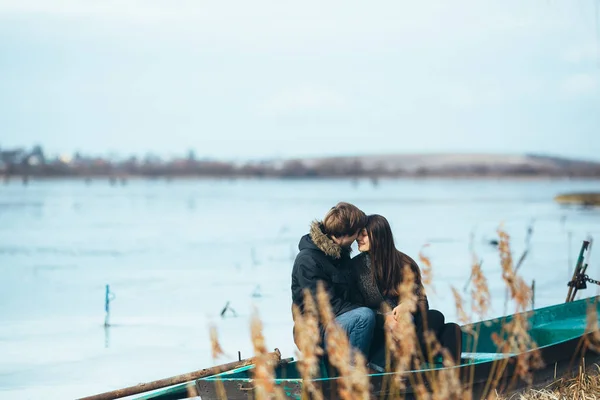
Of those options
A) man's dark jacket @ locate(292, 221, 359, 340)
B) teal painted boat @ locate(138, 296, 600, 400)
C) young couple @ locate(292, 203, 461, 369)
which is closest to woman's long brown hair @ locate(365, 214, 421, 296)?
young couple @ locate(292, 203, 461, 369)

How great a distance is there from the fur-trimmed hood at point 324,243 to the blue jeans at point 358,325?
0.28 metres

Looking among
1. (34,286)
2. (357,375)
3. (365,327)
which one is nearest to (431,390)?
(365,327)

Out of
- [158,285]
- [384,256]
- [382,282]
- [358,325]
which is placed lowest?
[158,285]

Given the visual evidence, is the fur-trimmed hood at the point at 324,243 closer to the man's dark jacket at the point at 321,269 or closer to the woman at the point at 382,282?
the man's dark jacket at the point at 321,269

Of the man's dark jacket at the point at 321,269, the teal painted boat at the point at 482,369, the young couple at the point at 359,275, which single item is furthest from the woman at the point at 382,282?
the teal painted boat at the point at 482,369

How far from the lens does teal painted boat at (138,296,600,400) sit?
4.20 m

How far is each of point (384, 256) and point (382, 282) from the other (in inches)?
6.4

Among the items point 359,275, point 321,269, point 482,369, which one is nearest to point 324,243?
point 321,269

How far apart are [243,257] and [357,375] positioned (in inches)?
545

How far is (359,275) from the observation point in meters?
4.73

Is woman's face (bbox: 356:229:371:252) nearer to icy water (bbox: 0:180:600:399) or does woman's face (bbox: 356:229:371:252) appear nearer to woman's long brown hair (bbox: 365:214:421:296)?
woman's long brown hair (bbox: 365:214:421:296)

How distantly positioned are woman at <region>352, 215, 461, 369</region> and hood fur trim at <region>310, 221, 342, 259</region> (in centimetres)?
12

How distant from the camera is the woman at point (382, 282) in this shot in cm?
460

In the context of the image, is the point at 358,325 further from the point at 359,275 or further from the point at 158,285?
the point at 158,285
